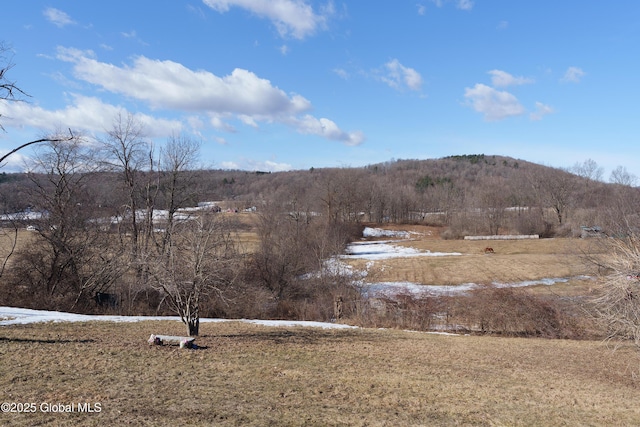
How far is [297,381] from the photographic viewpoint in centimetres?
918

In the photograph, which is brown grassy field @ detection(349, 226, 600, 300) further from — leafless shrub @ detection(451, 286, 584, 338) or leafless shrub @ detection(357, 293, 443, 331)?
leafless shrub @ detection(357, 293, 443, 331)

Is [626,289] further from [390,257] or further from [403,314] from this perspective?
[390,257]

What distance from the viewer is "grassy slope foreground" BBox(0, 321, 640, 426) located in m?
7.06

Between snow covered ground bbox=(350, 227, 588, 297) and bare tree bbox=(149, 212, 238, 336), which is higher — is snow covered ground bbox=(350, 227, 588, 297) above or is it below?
below

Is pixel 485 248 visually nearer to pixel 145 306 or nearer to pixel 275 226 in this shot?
pixel 275 226

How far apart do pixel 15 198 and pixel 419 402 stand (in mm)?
25425

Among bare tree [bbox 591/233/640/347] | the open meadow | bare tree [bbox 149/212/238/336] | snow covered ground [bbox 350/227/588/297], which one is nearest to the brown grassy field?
snow covered ground [bbox 350/227/588/297]

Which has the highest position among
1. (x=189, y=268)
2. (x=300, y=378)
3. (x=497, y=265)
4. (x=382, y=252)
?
(x=189, y=268)

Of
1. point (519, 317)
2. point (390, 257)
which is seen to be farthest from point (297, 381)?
point (390, 257)

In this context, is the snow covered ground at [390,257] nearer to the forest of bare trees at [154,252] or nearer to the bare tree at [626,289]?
the forest of bare trees at [154,252]

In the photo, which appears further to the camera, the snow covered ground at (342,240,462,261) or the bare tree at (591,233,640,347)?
the snow covered ground at (342,240,462,261)

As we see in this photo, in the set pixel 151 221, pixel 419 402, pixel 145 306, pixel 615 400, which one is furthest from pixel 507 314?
pixel 151 221

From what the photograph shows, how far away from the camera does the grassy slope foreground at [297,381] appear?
23.2ft

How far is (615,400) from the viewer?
9695 millimetres
